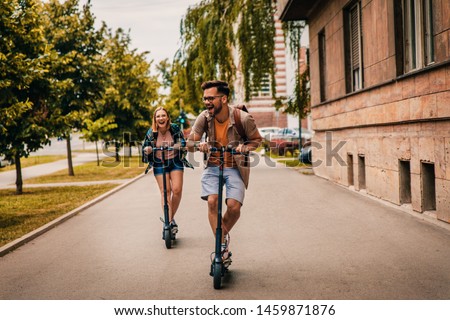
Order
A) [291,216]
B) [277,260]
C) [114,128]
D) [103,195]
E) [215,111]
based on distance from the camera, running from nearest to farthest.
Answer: [215,111] < [277,260] < [291,216] < [103,195] < [114,128]

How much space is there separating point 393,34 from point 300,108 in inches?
409

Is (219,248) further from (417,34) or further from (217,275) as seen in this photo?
Result: (417,34)

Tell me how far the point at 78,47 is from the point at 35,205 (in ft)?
30.5

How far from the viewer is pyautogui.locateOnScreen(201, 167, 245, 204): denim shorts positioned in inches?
225

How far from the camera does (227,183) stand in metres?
5.75

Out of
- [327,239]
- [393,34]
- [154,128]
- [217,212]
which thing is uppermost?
[393,34]

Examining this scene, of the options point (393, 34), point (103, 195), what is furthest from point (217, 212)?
point (103, 195)

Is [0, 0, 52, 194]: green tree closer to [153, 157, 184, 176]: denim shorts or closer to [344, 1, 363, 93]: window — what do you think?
[153, 157, 184, 176]: denim shorts

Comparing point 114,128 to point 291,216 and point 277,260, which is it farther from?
point 277,260

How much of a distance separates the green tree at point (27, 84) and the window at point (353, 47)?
6.93m

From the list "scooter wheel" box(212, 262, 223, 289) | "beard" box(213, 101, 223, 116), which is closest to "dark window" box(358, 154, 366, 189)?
"beard" box(213, 101, 223, 116)

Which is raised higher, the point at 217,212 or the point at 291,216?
the point at 217,212
